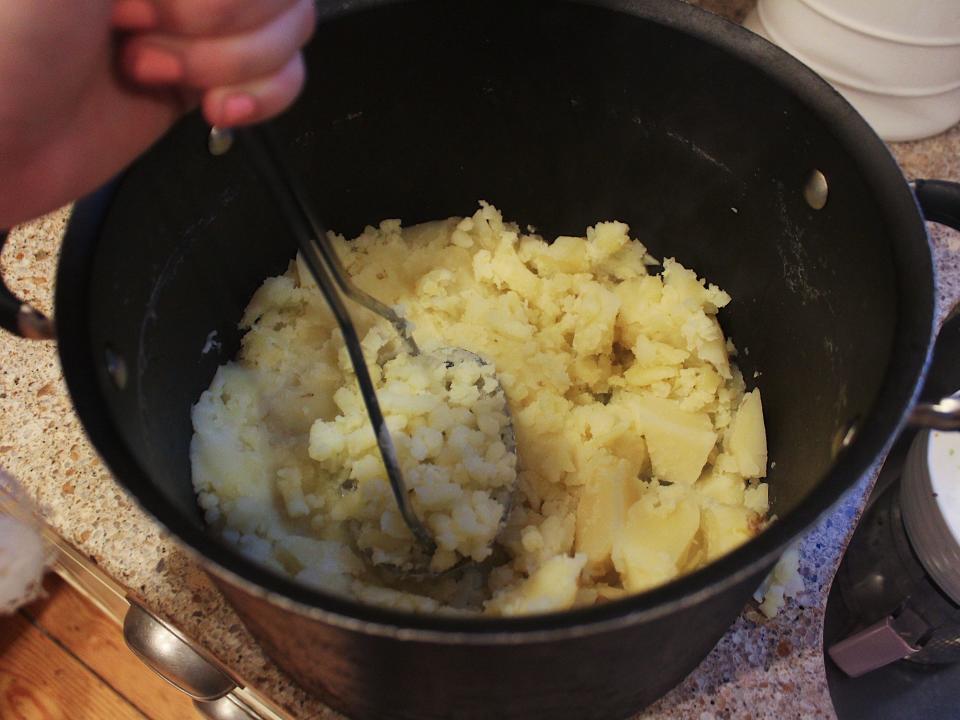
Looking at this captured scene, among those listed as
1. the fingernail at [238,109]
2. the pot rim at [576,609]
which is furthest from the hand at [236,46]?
the pot rim at [576,609]

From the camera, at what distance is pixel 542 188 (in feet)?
3.22

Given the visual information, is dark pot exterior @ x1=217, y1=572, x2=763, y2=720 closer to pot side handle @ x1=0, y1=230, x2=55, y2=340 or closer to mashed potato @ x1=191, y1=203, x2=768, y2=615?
mashed potato @ x1=191, y1=203, x2=768, y2=615

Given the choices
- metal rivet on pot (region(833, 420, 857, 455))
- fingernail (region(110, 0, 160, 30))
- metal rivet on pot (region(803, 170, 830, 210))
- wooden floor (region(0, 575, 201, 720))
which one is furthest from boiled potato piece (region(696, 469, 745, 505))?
wooden floor (region(0, 575, 201, 720))

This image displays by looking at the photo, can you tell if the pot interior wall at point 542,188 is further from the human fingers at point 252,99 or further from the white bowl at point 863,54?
the white bowl at point 863,54

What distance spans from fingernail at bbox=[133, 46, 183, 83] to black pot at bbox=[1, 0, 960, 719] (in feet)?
0.49

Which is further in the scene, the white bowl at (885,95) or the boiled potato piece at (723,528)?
the white bowl at (885,95)

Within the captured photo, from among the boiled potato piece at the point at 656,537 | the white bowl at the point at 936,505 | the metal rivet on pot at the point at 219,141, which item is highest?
the metal rivet on pot at the point at 219,141

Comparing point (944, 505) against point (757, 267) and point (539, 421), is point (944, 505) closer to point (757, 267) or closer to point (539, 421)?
point (757, 267)

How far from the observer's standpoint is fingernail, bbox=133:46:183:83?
1.61 ft

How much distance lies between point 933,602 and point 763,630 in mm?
362

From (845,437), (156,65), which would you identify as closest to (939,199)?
(845,437)

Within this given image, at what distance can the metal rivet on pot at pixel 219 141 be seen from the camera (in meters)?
0.77

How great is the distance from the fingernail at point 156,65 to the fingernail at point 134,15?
16 mm

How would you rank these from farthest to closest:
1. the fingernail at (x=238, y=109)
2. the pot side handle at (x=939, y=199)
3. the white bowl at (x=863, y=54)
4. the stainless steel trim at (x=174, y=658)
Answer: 1. the white bowl at (x=863, y=54)
2. the stainless steel trim at (x=174, y=658)
3. the pot side handle at (x=939, y=199)
4. the fingernail at (x=238, y=109)
